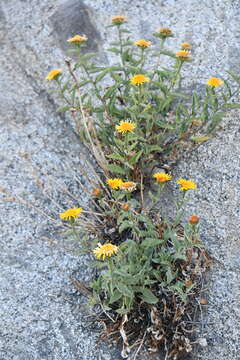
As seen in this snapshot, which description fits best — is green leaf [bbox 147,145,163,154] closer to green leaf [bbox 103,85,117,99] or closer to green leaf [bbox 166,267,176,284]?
green leaf [bbox 103,85,117,99]

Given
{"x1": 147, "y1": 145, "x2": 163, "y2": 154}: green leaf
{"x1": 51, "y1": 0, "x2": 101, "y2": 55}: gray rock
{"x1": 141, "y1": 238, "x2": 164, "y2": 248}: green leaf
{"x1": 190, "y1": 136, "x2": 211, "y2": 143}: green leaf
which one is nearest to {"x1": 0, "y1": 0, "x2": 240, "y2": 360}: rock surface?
{"x1": 51, "y1": 0, "x2": 101, "y2": 55}: gray rock

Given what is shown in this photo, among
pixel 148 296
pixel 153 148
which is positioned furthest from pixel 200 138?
pixel 148 296

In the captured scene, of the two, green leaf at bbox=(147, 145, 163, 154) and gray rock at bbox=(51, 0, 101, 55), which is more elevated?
gray rock at bbox=(51, 0, 101, 55)

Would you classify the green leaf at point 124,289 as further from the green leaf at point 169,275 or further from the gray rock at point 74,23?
the gray rock at point 74,23

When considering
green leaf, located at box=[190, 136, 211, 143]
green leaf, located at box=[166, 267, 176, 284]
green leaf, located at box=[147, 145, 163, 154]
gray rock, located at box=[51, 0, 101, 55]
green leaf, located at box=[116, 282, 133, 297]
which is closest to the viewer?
green leaf, located at box=[116, 282, 133, 297]

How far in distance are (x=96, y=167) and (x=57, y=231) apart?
472 millimetres

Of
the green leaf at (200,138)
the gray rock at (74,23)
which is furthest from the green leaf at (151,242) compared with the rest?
the gray rock at (74,23)

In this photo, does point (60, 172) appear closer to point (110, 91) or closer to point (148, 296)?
point (110, 91)

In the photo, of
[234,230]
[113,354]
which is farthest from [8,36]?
[113,354]

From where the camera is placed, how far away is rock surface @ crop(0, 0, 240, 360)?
2064 mm

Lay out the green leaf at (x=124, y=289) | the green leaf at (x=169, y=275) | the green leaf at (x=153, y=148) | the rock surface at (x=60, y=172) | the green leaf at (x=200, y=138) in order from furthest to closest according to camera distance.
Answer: the green leaf at (x=200, y=138) → the green leaf at (x=153, y=148) → the rock surface at (x=60, y=172) → the green leaf at (x=169, y=275) → the green leaf at (x=124, y=289)

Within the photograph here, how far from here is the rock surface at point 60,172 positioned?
2.06 meters

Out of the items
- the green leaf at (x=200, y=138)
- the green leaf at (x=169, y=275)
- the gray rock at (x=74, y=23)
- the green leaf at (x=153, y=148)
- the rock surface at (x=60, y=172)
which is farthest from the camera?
the gray rock at (x=74, y=23)

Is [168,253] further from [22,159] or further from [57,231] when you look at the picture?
[22,159]
